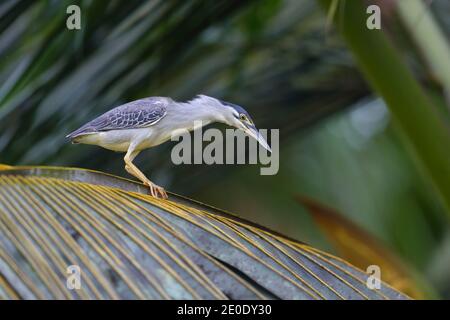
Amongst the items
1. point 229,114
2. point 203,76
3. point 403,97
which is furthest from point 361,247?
point 203,76

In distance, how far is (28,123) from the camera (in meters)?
2.19

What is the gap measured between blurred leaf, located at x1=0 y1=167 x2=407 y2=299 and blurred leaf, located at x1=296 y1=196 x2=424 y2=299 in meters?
0.59

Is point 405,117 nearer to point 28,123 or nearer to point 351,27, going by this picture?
point 351,27

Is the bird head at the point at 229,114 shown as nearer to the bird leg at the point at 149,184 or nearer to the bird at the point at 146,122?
the bird at the point at 146,122

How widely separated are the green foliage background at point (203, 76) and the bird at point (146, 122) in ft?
0.94

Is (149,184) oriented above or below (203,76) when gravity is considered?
below

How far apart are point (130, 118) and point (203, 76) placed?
82cm

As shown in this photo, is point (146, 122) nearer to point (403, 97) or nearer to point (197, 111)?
point (197, 111)

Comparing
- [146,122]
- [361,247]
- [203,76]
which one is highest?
[203,76]

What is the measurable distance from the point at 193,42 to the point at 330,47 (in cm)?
58

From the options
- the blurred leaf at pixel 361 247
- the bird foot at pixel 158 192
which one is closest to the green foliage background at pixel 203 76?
the blurred leaf at pixel 361 247

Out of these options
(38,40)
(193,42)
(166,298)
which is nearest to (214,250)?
(166,298)

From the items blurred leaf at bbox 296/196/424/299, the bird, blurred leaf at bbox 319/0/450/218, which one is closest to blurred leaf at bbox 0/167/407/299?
the bird

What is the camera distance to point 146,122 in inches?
72.9
